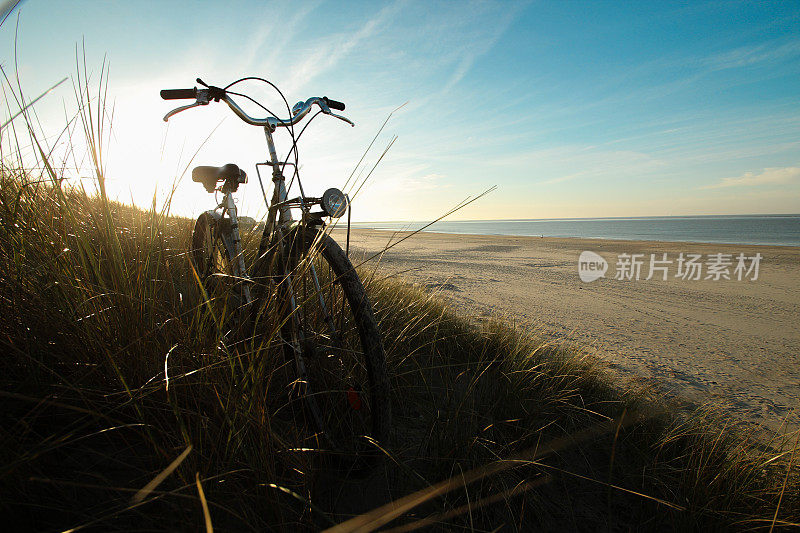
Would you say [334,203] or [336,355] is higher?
[334,203]

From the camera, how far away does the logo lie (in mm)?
7812

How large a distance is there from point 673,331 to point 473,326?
8.97 feet

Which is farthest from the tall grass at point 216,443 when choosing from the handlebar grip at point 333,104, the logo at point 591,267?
the logo at point 591,267

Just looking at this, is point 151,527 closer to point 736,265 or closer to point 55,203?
point 55,203

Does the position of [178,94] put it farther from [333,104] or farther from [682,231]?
[682,231]

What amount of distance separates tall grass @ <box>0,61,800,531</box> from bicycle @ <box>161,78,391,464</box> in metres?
0.15

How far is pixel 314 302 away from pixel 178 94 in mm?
1276

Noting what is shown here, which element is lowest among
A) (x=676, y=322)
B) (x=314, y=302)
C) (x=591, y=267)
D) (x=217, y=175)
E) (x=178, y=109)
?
(x=676, y=322)

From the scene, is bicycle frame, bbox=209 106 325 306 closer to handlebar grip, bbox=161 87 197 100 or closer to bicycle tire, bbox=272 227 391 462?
bicycle tire, bbox=272 227 391 462

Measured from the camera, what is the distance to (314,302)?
6.53 feet

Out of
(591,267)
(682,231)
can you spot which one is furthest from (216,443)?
(682,231)

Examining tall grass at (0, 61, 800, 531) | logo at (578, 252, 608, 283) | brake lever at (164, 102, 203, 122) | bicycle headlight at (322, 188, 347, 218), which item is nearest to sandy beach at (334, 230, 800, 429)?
logo at (578, 252, 608, 283)

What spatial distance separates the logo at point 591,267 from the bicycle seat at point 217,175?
22.9 feet

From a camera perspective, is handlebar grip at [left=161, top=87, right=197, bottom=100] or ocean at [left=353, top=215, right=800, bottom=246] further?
ocean at [left=353, top=215, right=800, bottom=246]
